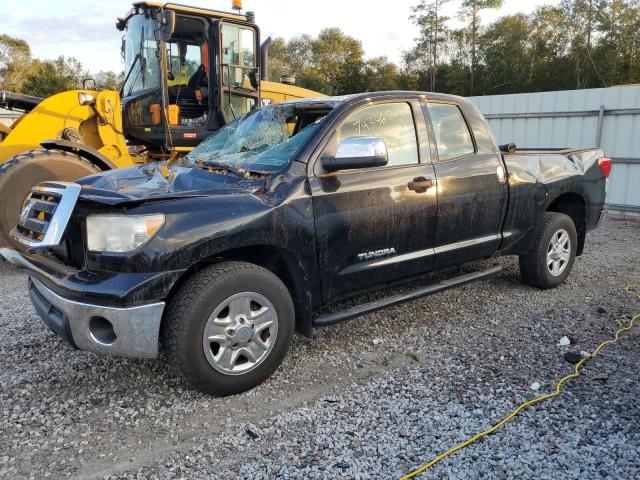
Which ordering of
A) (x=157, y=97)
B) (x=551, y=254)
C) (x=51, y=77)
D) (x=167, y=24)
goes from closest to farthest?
(x=551, y=254), (x=167, y=24), (x=157, y=97), (x=51, y=77)

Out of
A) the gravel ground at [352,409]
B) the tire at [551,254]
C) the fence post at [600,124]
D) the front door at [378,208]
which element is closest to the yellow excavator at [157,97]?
the gravel ground at [352,409]

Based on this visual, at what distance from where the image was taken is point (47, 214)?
10.8 feet

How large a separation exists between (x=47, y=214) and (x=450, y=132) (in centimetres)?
313

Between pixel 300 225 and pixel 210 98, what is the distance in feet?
16.3

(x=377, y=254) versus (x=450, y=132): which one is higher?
(x=450, y=132)

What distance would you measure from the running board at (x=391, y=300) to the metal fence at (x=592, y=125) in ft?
21.6

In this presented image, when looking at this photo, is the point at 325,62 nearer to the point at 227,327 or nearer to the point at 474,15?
the point at 474,15

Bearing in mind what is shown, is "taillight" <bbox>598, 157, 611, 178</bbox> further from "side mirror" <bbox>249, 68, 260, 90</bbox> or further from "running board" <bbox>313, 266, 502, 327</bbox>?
"side mirror" <bbox>249, 68, 260, 90</bbox>

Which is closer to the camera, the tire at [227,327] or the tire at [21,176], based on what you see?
the tire at [227,327]

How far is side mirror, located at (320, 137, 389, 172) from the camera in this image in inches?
136

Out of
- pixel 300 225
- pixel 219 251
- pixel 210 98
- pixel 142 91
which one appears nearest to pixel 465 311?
pixel 300 225

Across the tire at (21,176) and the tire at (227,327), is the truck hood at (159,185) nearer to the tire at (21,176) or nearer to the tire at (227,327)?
the tire at (227,327)

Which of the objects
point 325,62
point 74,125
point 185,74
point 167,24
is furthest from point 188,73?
point 325,62

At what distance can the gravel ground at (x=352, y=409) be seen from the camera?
2.64 meters
